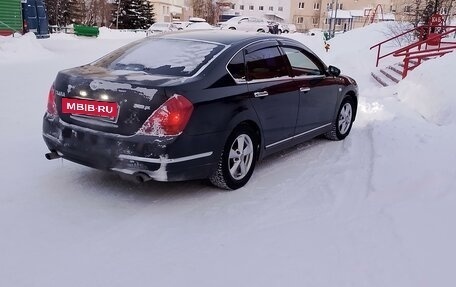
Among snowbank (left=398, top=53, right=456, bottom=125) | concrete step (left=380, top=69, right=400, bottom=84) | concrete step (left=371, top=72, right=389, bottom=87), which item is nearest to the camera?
snowbank (left=398, top=53, right=456, bottom=125)

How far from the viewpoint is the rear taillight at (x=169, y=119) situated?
396cm

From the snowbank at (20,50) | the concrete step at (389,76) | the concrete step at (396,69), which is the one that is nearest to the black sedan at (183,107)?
the concrete step at (389,76)

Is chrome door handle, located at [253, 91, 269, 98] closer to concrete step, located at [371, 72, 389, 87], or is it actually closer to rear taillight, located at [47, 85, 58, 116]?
rear taillight, located at [47, 85, 58, 116]

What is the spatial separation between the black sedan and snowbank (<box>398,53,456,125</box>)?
322 cm

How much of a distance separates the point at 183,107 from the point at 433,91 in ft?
20.7

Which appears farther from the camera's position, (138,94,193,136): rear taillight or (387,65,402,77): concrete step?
(387,65,402,77): concrete step

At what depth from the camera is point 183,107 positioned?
401 centimetres

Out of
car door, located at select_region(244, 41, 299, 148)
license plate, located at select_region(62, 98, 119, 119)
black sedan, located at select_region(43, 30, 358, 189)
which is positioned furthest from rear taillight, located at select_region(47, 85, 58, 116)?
car door, located at select_region(244, 41, 299, 148)

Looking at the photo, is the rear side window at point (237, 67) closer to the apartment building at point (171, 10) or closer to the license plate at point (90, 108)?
the license plate at point (90, 108)

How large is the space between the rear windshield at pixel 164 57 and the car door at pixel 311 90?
1179 millimetres

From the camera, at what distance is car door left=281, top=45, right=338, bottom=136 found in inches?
222

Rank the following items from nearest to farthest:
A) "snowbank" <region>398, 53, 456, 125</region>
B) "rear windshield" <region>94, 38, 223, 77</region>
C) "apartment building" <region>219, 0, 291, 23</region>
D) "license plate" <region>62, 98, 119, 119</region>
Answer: "license plate" <region>62, 98, 119, 119</region> → "rear windshield" <region>94, 38, 223, 77</region> → "snowbank" <region>398, 53, 456, 125</region> → "apartment building" <region>219, 0, 291, 23</region>

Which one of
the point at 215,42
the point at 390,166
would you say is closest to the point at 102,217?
the point at 215,42

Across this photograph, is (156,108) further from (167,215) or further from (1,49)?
(1,49)
